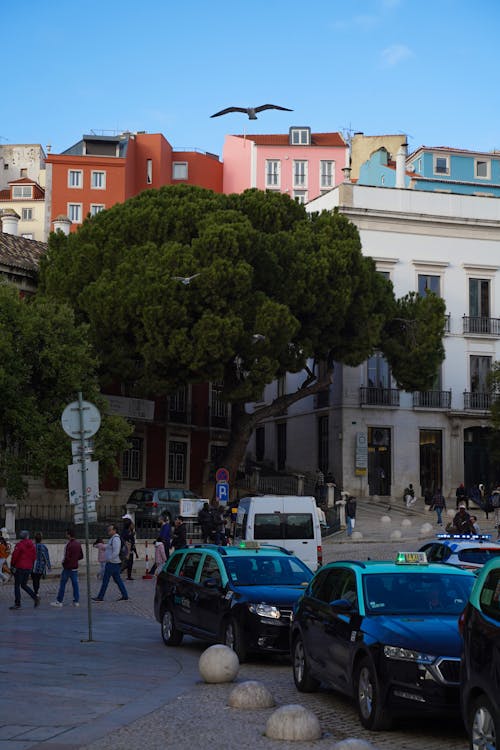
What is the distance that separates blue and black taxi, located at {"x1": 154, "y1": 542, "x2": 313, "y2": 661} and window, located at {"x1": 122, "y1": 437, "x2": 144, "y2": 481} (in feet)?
108

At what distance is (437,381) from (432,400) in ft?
3.32

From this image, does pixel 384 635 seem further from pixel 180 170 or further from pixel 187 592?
pixel 180 170

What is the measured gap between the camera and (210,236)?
41.3 metres

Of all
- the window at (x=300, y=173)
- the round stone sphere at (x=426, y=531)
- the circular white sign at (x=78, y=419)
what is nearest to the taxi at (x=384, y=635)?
the circular white sign at (x=78, y=419)

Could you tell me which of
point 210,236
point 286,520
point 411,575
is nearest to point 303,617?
point 411,575

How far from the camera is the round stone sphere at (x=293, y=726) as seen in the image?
968 cm

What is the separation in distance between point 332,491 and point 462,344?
42.1 feet

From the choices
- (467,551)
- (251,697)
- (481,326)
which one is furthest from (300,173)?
(251,697)

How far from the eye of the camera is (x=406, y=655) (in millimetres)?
10188

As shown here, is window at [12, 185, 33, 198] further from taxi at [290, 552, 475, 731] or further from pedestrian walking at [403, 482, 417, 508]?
taxi at [290, 552, 475, 731]

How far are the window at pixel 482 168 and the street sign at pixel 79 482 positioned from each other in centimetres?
6569

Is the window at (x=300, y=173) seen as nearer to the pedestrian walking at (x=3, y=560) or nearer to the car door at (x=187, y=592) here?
the pedestrian walking at (x=3, y=560)

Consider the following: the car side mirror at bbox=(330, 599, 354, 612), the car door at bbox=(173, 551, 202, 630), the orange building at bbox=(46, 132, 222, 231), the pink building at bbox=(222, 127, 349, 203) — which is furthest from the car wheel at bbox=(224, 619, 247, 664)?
the pink building at bbox=(222, 127, 349, 203)

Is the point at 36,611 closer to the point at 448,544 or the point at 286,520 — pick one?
the point at 286,520
